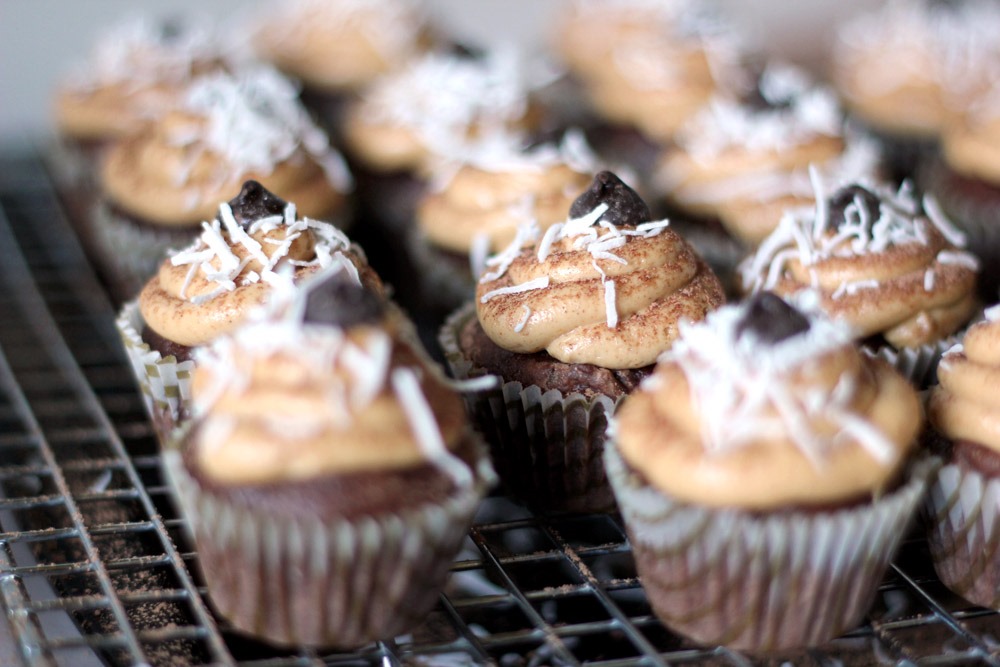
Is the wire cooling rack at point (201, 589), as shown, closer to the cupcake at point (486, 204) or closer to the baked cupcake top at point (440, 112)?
the cupcake at point (486, 204)

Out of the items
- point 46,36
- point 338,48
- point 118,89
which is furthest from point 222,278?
point 46,36

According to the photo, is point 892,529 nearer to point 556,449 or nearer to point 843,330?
point 843,330

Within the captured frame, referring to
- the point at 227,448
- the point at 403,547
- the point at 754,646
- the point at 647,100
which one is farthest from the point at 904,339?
the point at 647,100

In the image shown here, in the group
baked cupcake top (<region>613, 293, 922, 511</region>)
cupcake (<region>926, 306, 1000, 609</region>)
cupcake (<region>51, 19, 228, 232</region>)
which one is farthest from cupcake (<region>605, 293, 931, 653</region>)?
cupcake (<region>51, 19, 228, 232</region>)

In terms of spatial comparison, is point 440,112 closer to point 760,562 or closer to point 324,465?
point 324,465

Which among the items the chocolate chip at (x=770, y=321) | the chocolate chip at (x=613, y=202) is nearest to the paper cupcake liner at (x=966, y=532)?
the chocolate chip at (x=770, y=321)

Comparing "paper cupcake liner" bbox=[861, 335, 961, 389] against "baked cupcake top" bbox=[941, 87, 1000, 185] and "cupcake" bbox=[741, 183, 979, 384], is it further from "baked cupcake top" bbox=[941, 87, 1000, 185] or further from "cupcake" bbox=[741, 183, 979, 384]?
"baked cupcake top" bbox=[941, 87, 1000, 185]
